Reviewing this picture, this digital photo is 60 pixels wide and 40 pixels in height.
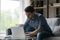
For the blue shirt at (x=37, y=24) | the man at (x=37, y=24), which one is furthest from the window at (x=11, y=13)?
the man at (x=37, y=24)

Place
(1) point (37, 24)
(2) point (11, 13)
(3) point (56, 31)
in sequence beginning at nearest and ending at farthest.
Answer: (1) point (37, 24) < (3) point (56, 31) < (2) point (11, 13)

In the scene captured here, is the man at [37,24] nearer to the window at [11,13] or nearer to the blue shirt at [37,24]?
the blue shirt at [37,24]

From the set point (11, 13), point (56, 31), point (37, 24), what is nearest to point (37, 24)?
point (37, 24)

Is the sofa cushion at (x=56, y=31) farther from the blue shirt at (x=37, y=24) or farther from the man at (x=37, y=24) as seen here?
the blue shirt at (x=37, y=24)

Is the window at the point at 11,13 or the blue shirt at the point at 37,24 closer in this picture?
the blue shirt at the point at 37,24

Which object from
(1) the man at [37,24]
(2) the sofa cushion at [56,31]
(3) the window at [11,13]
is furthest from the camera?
(3) the window at [11,13]

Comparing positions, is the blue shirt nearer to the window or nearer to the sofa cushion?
the sofa cushion

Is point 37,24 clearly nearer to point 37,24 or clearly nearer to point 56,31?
point 37,24

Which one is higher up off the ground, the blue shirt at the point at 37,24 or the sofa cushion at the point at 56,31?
the blue shirt at the point at 37,24

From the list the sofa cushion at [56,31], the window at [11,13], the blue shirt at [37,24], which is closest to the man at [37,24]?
→ the blue shirt at [37,24]

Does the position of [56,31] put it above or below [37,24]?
below

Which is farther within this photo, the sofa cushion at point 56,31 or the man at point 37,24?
the sofa cushion at point 56,31

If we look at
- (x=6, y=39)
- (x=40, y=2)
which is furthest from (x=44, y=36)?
(x=40, y=2)

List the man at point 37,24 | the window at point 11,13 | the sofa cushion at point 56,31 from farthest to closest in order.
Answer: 1. the window at point 11,13
2. the sofa cushion at point 56,31
3. the man at point 37,24
